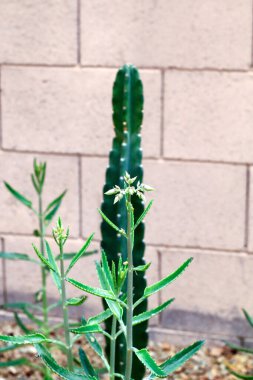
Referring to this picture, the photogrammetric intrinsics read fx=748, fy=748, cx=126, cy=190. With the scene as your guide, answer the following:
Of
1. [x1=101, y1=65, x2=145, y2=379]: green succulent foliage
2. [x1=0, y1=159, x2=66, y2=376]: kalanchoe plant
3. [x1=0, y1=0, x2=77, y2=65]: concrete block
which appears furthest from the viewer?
[x1=0, y1=0, x2=77, y2=65]: concrete block

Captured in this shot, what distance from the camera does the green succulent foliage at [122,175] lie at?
66.3 inches

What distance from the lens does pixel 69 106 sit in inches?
99.4

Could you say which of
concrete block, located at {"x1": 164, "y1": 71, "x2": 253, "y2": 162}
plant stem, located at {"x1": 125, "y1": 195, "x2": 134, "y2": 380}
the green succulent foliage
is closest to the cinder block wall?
concrete block, located at {"x1": 164, "y1": 71, "x2": 253, "y2": 162}

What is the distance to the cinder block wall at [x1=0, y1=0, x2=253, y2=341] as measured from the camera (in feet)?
7.84

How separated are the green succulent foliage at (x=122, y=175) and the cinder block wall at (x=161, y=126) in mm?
649

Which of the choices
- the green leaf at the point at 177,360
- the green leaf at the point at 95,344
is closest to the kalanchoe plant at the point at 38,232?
the green leaf at the point at 95,344

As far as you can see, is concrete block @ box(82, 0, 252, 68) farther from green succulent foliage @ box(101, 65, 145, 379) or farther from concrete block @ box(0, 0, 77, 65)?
green succulent foliage @ box(101, 65, 145, 379)

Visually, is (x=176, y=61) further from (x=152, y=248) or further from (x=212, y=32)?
(x=152, y=248)

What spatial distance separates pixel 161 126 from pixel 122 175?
2.59ft

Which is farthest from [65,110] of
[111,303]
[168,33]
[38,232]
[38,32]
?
[111,303]

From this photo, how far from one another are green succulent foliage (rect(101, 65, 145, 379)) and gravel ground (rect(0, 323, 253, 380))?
708mm

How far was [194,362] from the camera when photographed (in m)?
2.51

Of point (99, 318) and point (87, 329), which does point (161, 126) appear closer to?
point (99, 318)

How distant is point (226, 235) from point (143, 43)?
69 centimetres
